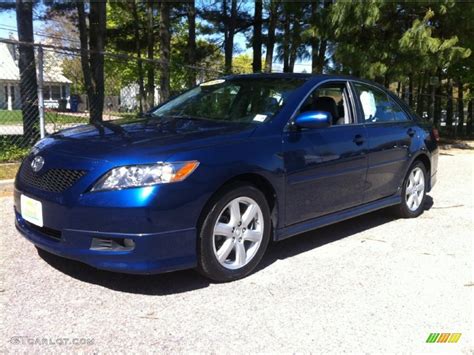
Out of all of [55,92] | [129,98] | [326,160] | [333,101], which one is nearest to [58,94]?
[55,92]

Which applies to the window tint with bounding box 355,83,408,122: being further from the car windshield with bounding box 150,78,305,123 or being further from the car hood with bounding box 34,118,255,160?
the car hood with bounding box 34,118,255,160

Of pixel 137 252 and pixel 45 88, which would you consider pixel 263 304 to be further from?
pixel 45 88

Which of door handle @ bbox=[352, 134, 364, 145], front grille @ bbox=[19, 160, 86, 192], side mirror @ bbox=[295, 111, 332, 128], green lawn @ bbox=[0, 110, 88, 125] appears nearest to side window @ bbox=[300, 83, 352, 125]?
door handle @ bbox=[352, 134, 364, 145]

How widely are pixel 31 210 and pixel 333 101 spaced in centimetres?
293

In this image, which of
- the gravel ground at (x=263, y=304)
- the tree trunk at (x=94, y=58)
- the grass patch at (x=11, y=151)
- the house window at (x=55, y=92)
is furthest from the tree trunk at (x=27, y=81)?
the gravel ground at (x=263, y=304)

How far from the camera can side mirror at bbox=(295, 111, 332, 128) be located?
419 centimetres

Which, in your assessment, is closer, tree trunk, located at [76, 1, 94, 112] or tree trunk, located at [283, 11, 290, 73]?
tree trunk, located at [76, 1, 94, 112]

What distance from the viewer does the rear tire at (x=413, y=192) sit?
6035 mm

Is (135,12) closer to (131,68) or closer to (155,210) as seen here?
(131,68)

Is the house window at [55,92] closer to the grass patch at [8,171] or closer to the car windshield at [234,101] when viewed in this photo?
the grass patch at [8,171]

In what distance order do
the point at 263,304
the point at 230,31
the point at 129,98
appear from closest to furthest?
1. the point at 263,304
2. the point at 129,98
3. the point at 230,31

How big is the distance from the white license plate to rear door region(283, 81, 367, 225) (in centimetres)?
188

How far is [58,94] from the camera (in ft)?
31.0

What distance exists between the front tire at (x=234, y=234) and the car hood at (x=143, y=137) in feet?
1.42
